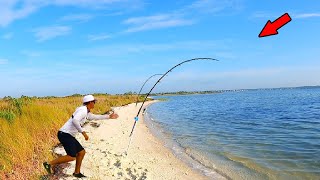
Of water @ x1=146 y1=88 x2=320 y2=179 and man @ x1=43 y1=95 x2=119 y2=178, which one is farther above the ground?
man @ x1=43 y1=95 x2=119 y2=178

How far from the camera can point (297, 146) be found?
14.5 m

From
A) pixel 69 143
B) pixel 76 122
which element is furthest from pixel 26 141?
pixel 76 122

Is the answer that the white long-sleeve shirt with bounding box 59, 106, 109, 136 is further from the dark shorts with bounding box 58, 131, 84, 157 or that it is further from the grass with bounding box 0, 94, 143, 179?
the grass with bounding box 0, 94, 143, 179

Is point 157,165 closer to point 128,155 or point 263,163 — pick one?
point 128,155

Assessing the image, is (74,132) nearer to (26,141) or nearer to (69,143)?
(69,143)

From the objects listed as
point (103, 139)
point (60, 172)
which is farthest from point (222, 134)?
point (60, 172)

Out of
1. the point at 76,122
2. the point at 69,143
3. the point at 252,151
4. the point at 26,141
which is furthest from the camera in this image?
the point at 252,151

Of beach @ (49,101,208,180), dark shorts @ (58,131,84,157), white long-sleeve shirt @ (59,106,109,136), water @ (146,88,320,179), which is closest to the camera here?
white long-sleeve shirt @ (59,106,109,136)

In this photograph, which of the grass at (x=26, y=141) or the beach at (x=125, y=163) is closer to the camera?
the grass at (x=26, y=141)

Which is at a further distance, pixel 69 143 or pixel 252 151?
pixel 252 151

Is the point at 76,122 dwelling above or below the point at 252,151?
above

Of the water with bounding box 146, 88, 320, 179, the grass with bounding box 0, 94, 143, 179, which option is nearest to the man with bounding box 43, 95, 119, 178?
the grass with bounding box 0, 94, 143, 179

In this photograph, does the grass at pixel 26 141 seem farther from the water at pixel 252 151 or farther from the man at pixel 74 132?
the water at pixel 252 151

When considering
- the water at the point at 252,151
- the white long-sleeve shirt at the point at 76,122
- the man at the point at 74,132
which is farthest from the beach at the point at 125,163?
the white long-sleeve shirt at the point at 76,122
